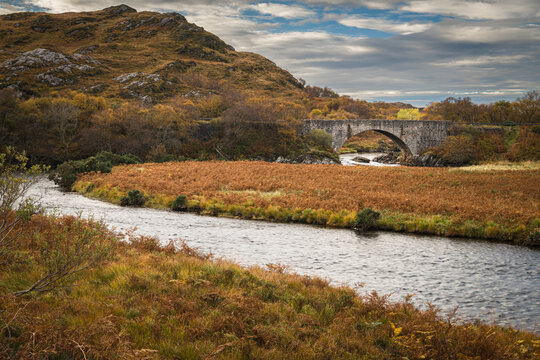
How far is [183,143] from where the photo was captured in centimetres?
6344

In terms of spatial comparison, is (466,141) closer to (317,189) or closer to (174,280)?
(317,189)

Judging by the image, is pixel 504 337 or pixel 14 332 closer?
pixel 14 332

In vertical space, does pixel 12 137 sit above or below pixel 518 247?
above

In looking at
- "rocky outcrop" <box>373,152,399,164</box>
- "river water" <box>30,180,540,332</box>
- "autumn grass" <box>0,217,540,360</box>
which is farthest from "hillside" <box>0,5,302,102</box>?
"autumn grass" <box>0,217,540,360</box>

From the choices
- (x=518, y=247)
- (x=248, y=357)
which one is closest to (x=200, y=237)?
(x=248, y=357)

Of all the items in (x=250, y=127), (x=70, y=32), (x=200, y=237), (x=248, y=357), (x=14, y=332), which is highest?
(x=70, y=32)

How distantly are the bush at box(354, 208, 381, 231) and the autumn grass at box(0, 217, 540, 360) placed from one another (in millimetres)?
12608

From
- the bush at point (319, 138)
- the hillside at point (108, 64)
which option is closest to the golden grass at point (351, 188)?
the bush at point (319, 138)

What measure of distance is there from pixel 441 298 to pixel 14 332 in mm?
13134

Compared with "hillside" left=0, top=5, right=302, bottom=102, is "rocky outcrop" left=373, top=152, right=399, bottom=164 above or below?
below

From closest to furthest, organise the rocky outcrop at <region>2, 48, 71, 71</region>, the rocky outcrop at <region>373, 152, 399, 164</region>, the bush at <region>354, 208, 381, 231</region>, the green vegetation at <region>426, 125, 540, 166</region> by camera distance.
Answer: the bush at <region>354, 208, 381, 231</region> → the green vegetation at <region>426, 125, 540, 166</region> → the rocky outcrop at <region>373, 152, 399, 164</region> → the rocky outcrop at <region>2, 48, 71, 71</region>

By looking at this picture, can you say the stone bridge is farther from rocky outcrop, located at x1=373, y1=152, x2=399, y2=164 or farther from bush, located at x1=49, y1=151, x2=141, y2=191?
bush, located at x1=49, y1=151, x2=141, y2=191

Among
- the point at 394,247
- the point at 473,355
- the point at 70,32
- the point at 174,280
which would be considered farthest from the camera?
the point at 70,32

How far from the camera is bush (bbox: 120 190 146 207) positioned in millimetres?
30156
